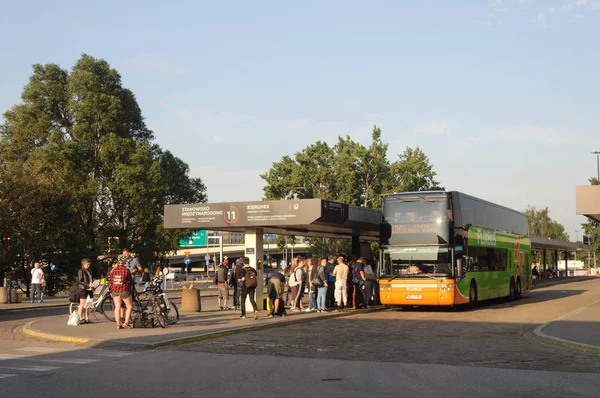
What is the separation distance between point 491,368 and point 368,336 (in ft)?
18.3

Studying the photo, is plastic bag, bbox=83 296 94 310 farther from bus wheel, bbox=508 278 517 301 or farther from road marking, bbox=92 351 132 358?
bus wheel, bbox=508 278 517 301

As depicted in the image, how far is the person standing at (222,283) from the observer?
25781mm

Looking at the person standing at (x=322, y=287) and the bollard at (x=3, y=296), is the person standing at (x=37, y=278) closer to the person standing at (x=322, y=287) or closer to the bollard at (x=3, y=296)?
the bollard at (x=3, y=296)

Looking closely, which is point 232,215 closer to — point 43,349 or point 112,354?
point 43,349

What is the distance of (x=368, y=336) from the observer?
55.9 ft

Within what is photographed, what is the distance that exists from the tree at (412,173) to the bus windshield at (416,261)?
4280cm

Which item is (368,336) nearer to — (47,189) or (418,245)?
(418,245)

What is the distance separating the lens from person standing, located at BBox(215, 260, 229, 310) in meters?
25.8

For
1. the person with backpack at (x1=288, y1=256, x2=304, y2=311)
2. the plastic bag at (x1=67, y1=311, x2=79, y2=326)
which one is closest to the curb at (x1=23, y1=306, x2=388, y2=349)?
the plastic bag at (x1=67, y1=311, x2=79, y2=326)

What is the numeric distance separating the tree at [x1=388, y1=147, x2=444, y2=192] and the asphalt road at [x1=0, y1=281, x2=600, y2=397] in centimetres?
5006

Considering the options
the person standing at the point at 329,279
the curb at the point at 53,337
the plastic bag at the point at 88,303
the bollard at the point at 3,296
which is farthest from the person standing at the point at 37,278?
the curb at the point at 53,337

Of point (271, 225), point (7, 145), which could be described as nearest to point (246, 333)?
point (271, 225)

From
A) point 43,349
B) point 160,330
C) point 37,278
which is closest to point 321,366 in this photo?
point 43,349

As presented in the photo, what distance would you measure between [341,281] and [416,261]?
250 centimetres
